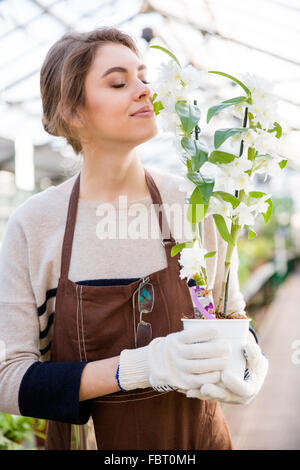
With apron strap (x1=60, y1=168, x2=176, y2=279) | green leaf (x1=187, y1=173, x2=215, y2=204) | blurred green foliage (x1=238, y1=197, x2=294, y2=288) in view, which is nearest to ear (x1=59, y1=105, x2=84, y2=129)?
apron strap (x1=60, y1=168, x2=176, y2=279)

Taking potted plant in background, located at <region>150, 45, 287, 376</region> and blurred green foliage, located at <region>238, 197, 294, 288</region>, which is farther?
blurred green foliage, located at <region>238, 197, 294, 288</region>

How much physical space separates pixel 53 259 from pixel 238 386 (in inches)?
20.8

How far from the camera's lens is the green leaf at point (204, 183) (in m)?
0.90

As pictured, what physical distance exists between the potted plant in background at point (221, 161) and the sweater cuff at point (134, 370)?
0.11m

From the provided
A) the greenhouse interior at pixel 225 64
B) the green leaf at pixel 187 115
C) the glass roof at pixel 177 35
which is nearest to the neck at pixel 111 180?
A: the green leaf at pixel 187 115

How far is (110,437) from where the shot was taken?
1.13 metres

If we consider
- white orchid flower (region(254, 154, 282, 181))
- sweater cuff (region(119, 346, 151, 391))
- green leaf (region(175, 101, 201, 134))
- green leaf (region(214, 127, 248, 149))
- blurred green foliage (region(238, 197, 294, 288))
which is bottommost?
blurred green foliage (region(238, 197, 294, 288))

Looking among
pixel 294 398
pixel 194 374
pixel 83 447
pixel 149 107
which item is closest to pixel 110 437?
pixel 83 447

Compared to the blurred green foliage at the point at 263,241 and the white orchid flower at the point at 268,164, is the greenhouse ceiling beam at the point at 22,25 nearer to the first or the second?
the blurred green foliage at the point at 263,241

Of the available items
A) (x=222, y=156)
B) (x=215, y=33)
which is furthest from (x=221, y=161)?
(x=215, y=33)

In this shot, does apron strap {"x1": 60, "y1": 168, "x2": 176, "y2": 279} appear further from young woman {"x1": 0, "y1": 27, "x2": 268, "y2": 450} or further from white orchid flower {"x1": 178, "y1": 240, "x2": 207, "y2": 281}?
white orchid flower {"x1": 178, "y1": 240, "x2": 207, "y2": 281}

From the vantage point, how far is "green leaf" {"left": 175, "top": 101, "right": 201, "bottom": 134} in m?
0.90

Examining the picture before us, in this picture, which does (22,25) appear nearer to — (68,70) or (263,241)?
(68,70)

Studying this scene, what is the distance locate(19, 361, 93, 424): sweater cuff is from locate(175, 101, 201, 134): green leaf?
531 millimetres
